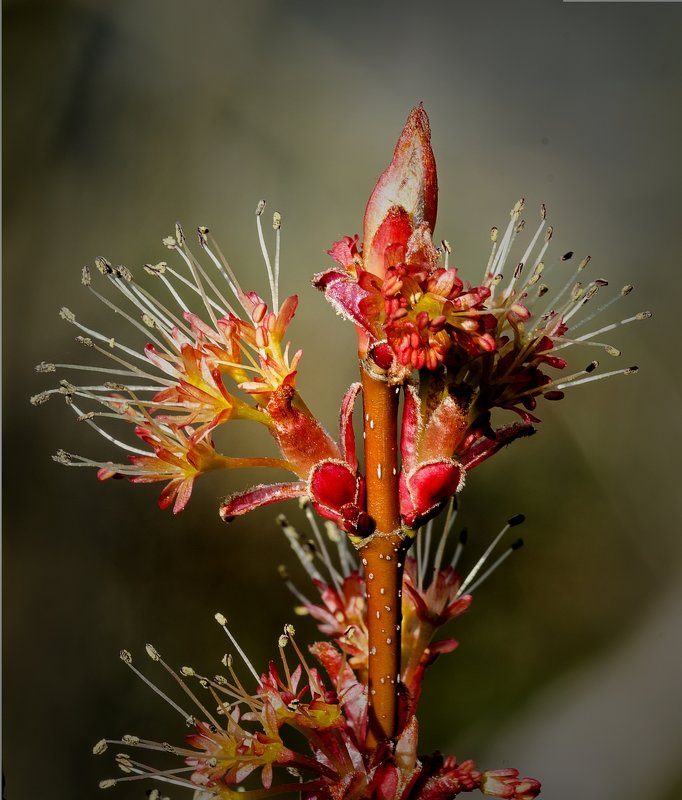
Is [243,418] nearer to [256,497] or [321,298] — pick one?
[256,497]

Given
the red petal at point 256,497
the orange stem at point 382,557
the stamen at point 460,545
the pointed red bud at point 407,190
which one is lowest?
the stamen at point 460,545

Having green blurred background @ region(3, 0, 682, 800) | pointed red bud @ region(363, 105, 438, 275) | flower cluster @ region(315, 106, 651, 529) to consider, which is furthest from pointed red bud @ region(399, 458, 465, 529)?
A: green blurred background @ region(3, 0, 682, 800)

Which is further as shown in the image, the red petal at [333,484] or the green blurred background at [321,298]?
the green blurred background at [321,298]

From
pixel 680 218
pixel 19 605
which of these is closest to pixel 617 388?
pixel 680 218

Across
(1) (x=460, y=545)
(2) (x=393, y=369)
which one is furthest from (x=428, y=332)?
(1) (x=460, y=545)

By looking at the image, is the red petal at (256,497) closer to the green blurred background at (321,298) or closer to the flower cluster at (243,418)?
the flower cluster at (243,418)

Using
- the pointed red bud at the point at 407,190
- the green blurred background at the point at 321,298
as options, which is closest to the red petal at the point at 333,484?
the pointed red bud at the point at 407,190
